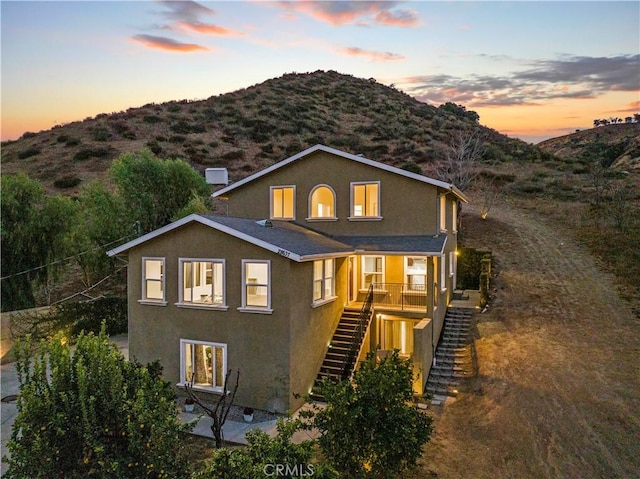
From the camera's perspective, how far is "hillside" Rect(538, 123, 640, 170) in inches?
2258

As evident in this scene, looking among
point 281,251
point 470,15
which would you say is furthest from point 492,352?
point 470,15

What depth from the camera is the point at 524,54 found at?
83.3 feet

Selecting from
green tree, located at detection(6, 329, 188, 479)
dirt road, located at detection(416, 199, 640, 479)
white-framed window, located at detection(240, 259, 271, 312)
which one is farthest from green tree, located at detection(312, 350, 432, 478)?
white-framed window, located at detection(240, 259, 271, 312)

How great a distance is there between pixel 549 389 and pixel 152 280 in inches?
575

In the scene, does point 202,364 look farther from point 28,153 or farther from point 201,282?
point 28,153

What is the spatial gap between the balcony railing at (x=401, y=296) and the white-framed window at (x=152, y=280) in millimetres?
8728

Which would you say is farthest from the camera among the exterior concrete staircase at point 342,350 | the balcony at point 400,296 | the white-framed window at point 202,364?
the balcony at point 400,296

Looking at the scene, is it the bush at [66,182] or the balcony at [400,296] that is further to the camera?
the bush at [66,182]

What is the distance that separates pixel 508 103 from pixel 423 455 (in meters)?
44.3

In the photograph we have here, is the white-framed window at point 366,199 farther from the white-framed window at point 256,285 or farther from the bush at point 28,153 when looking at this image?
the bush at point 28,153

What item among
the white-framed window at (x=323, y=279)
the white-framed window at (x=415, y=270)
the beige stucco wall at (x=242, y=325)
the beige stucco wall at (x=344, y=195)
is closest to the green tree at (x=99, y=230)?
the beige stucco wall at (x=344, y=195)

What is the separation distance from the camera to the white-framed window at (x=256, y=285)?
13.7 m

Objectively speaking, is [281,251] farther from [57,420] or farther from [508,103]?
[508,103]

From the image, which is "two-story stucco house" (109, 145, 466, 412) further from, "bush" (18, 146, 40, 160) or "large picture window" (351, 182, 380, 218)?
"bush" (18, 146, 40, 160)
